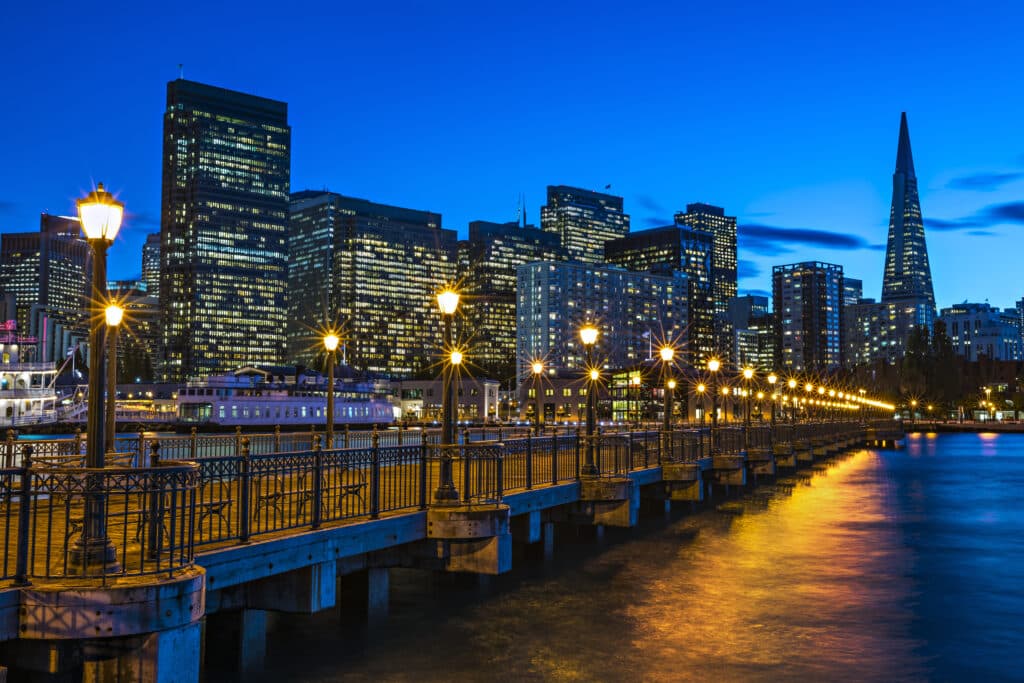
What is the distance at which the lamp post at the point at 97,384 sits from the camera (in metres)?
11.1

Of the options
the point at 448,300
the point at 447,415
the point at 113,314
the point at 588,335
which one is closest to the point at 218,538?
the point at 113,314

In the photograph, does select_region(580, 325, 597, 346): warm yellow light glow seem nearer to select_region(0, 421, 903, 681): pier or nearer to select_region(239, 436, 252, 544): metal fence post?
select_region(0, 421, 903, 681): pier

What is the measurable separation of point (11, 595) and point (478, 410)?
189m

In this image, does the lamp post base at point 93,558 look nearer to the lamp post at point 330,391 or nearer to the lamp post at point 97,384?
the lamp post at point 97,384

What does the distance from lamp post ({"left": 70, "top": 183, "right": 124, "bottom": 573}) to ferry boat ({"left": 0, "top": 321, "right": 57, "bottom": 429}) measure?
9190 cm

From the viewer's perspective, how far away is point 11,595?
10.6 meters

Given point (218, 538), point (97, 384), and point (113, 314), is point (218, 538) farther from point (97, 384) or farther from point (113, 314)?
point (113, 314)

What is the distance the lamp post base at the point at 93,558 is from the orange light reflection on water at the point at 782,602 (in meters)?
9.60

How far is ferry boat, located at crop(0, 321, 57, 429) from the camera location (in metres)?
102

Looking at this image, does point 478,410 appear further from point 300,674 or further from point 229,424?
point 300,674

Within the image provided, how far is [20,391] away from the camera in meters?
104

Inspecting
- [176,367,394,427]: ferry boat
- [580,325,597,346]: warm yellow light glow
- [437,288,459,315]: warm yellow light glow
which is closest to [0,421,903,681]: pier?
[437,288,459,315]: warm yellow light glow

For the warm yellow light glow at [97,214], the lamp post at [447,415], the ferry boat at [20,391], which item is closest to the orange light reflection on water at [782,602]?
the lamp post at [447,415]

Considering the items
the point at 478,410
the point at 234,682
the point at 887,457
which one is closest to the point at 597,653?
the point at 234,682
